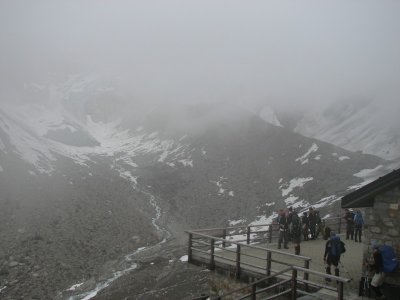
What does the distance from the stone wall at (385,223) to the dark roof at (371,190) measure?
0.22 metres

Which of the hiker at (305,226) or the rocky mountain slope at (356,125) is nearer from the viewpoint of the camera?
the hiker at (305,226)

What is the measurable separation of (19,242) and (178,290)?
1606 centimetres

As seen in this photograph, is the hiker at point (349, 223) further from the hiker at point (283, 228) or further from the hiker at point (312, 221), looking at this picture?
the hiker at point (283, 228)

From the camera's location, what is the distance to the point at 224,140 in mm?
77000

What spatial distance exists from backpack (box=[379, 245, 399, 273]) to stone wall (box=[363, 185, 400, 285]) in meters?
0.67

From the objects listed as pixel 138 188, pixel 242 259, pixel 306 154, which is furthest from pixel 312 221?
pixel 138 188

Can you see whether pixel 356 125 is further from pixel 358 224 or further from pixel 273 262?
pixel 273 262

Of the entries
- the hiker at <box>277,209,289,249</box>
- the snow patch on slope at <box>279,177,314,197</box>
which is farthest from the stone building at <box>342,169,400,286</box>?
the snow patch on slope at <box>279,177,314,197</box>

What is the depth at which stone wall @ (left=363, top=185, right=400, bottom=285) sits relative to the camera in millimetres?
13000

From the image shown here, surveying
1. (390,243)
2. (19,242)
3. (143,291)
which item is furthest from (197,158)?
(390,243)

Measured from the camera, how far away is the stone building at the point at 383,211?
12969 mm

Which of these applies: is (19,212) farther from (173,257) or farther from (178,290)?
(178,290)

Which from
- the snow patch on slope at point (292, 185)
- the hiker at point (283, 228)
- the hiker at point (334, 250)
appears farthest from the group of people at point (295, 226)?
the snow patch on slope at point (292, 185)

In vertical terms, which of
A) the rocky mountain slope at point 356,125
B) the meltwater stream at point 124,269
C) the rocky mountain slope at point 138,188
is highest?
the rocky mountain slope at point 356,125
